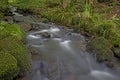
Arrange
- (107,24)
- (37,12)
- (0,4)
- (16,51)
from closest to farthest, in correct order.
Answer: (16,51), (107,24), (37,12), (0,4)

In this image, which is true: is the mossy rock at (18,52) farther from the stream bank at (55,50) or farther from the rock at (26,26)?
the rock at (26,26)

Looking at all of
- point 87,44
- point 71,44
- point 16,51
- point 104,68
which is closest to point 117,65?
point 104,68

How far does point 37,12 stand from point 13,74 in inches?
453

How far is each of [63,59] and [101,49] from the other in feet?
5.98

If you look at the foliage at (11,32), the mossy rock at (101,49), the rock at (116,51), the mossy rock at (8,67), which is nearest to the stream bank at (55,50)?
the mossy rock at (101,49)

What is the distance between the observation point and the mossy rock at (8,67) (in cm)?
799

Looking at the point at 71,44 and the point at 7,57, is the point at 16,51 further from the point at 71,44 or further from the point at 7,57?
the point at 71,44

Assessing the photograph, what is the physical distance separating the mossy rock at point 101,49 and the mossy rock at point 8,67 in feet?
13.6

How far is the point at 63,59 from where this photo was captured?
10727mm

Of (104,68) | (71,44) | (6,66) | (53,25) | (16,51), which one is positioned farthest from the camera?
(53,25)

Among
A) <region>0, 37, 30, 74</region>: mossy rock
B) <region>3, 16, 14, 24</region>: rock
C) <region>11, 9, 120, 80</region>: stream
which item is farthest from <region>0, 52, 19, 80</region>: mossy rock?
<region>3, 16, 14, 24</region>: rock

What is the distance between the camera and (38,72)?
30.8 feet

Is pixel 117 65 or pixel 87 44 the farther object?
pixel 87 44

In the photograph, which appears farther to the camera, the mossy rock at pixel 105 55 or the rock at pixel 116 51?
the rock at pixel 116 51
